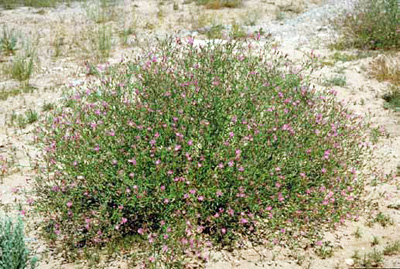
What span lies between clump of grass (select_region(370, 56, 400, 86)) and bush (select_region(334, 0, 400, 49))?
2.11 ft

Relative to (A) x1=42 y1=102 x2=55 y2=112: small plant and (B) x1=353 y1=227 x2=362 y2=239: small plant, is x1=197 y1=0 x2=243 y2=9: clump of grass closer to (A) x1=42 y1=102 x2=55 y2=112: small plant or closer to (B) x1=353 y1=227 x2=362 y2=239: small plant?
(A) x1=42 y1=102 x2=55 y2=112: small plant

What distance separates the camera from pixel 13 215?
4.02 metres

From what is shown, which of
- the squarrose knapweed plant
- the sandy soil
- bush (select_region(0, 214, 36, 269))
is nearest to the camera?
bush (select_region(0, 214, 36, 269))

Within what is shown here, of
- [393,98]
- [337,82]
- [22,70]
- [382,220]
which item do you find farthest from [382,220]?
[22,70]

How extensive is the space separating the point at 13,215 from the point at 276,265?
2.51m

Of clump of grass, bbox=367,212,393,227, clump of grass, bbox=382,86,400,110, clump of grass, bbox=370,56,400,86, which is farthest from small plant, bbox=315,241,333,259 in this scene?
clump of grass, bbox=370,56,400,86

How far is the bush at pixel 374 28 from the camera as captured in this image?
25.1 ft

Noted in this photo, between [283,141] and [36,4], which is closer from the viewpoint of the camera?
[283,141]

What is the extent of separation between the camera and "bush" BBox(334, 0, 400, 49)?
301 inches

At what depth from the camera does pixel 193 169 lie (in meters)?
3.32

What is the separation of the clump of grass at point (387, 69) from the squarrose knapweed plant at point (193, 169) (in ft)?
11.2

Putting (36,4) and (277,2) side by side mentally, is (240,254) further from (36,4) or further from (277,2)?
(36,4)

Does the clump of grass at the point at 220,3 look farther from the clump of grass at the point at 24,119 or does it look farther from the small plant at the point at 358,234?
the small plant at the point at 358,234

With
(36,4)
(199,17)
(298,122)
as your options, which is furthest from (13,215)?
(36,4)
